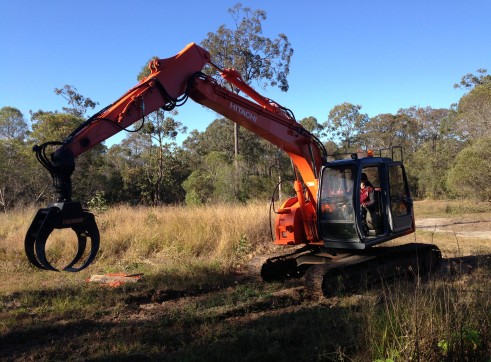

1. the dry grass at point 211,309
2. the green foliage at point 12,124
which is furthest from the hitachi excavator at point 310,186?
the green foliage at point 12,124

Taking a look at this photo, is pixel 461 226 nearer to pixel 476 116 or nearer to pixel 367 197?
pixel 367 197

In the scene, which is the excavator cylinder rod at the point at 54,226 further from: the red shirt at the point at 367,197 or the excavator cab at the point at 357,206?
the red shirt at the point at 367,197

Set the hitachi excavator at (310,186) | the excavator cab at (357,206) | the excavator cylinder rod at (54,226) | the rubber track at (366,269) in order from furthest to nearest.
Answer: the excavator cab at (357,206) < the rubber track at (366,269) < the hitachi excavator at (310,186) < the excavator cylinder rod at (54,226)

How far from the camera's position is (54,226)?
497 cm

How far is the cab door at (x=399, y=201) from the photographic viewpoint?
787 centimetres

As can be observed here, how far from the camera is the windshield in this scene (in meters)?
7.46

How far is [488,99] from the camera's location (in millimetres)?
28438

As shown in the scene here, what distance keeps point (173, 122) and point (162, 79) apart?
68.6 ft

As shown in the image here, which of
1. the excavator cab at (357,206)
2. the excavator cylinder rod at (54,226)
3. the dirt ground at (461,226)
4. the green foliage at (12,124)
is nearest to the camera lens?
the excavator cylinder rod at (54,226)

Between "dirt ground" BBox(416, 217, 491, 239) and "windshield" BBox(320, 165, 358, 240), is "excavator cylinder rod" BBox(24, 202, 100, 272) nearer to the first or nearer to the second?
"windshield" BBox(320, 165, 358, 240)

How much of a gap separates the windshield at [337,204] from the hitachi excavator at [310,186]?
0.06ft

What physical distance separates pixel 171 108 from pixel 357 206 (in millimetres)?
3604

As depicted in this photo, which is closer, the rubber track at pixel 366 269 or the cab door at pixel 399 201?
the rubber track at pixel 366 269

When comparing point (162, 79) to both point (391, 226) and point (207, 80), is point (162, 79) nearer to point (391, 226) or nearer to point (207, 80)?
point (207, 80)
